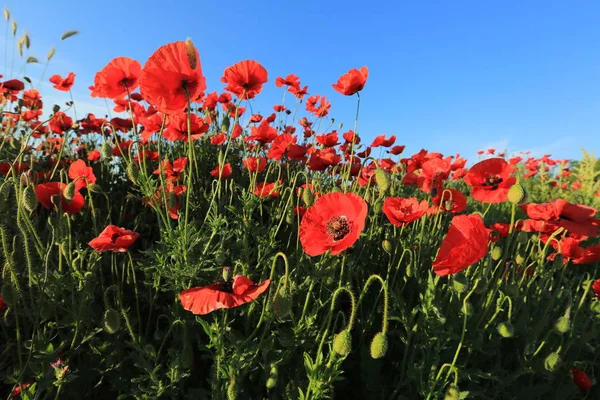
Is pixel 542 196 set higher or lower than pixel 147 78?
lower

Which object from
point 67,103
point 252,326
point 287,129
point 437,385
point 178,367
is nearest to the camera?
point 178,367

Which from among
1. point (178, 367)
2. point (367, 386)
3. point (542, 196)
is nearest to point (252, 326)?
point (178, 367)

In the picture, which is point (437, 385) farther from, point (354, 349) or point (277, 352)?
point (277, 352)

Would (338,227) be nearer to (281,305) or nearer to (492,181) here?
(281,305)

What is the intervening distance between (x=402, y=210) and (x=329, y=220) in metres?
0.45

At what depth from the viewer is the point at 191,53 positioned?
138cm

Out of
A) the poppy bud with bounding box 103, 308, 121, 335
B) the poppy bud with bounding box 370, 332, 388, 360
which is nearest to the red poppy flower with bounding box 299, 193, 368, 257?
the poppy bud with bounding box 370, 332, 388, 360

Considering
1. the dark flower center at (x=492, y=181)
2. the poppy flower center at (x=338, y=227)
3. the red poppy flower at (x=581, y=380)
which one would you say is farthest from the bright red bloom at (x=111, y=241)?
the red poppy flower at (x=581, y=380)

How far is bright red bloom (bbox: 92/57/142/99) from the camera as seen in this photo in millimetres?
1892

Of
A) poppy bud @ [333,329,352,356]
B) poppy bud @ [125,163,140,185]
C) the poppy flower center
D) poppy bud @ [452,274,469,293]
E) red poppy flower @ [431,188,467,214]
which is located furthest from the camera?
red poppy flower @ [431,188,467,214]

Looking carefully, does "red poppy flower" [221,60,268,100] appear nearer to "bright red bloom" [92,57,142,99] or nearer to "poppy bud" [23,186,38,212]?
"bright red bloom" [92,57,142,99]

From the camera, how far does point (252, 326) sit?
179 cm

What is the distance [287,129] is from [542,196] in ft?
19.0

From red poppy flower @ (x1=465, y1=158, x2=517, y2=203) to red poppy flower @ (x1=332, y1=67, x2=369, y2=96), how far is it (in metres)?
0.79
